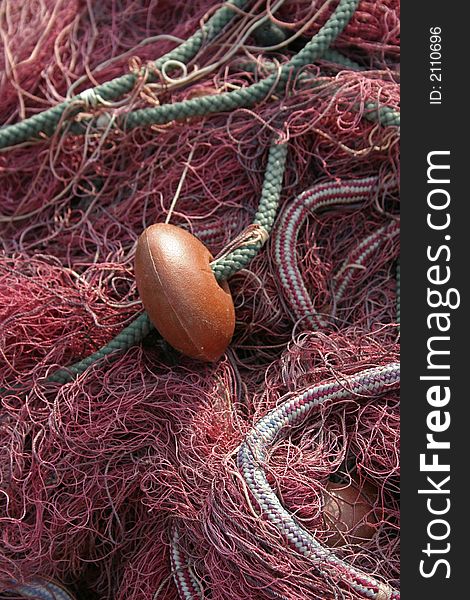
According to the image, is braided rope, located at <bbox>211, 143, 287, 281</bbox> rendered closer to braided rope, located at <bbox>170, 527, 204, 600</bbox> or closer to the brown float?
the brown float

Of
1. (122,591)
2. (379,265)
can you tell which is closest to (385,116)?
(379,265)

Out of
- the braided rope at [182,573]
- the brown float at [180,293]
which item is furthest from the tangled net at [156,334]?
the brown float at [180,293]

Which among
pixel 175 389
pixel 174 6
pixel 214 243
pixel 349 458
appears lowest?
pixel 349 458

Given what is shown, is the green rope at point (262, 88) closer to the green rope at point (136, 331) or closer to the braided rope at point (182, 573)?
the green rope at point (136, 331)

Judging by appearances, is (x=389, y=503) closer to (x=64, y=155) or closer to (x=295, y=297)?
(x=295, y=297)

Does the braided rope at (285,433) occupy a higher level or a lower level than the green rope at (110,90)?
lower

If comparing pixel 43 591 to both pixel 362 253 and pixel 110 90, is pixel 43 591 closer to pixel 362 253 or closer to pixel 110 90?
pixel 362 253
